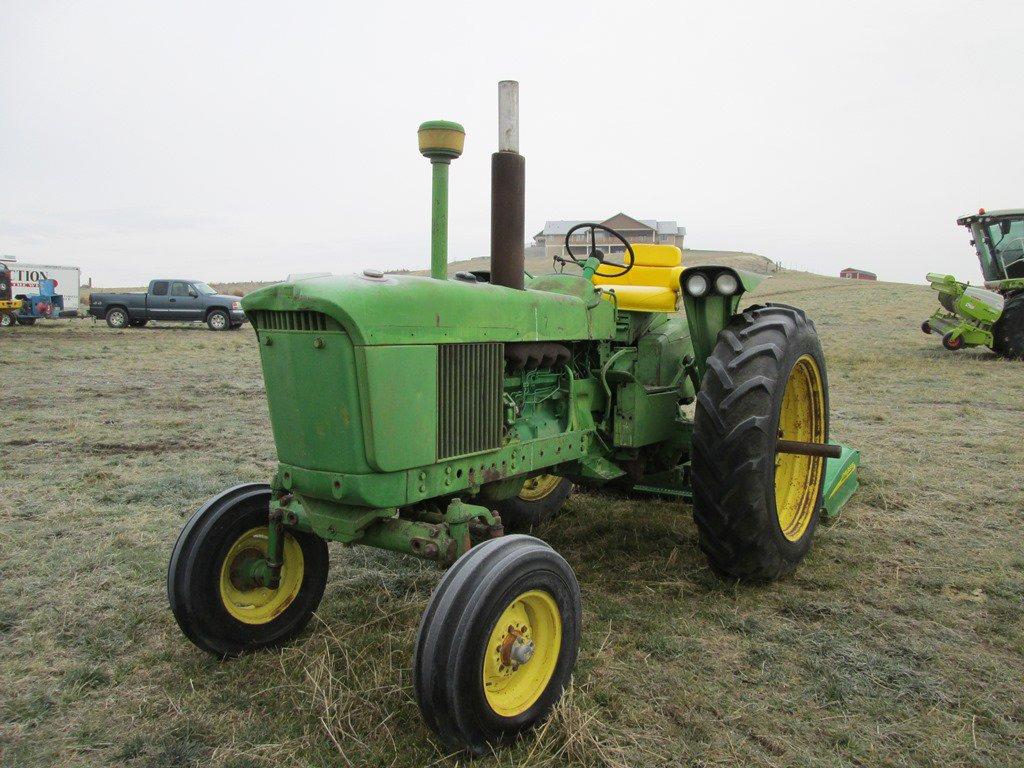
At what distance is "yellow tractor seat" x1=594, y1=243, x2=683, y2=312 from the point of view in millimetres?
4242

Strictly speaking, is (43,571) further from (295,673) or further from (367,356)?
(367,356)

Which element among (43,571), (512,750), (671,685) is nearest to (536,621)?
(512,750)

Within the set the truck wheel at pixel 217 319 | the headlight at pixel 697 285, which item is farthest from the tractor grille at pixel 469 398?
the truck wheel at pixel 217 319

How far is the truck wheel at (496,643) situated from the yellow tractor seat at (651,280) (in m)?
1.97

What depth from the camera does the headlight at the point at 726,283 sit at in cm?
375

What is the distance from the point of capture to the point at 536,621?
105 inches

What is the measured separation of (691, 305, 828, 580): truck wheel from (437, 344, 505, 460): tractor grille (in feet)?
3.28

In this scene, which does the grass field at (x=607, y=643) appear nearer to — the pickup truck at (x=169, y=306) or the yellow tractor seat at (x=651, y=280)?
the yellow tractor seat at (x=651, y=280)

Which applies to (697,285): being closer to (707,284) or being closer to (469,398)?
(707,284)

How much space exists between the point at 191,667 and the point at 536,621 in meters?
1.37

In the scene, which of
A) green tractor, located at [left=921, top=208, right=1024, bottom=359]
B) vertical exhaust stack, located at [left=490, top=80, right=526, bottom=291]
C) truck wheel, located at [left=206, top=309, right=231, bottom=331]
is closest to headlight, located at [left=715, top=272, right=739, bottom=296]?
vertical exhaust stack, located at [left=490, top=80, right=526, bottom=291]

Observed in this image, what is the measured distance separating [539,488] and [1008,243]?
514 inches

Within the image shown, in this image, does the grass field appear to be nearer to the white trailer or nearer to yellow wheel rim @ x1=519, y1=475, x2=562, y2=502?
yellow wheel rim @ x1=519, y1=475, x2=562, y2=502

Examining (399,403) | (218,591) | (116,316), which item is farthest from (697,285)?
(116,316)
